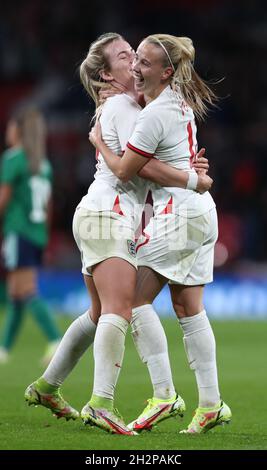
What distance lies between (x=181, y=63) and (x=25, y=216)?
4941 mm

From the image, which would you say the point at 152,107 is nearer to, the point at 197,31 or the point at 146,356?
the point at 146,356

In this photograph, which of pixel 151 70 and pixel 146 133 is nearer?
pixel 146 133

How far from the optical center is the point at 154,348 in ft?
18.0

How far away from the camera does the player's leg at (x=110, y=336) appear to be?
17.1 feet

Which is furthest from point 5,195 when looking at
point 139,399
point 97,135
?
point 97,135

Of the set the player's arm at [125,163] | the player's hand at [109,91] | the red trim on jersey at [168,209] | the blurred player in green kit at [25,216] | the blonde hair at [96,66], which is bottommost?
the blurred player in green kit at [25,216]

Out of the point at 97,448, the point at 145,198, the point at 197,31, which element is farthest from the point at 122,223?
the point at 197,31

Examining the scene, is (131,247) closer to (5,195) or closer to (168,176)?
(168,176)

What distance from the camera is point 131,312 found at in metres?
5.32

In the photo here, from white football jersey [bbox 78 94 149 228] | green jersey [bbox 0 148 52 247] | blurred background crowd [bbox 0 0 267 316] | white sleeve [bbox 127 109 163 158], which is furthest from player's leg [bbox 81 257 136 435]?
blurred background crowd [bbox 0 0 267 316]

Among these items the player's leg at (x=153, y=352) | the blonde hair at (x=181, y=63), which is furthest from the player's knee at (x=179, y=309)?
the blonde hair at (x=181, y=63)

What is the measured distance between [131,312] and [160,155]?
0.80 meters

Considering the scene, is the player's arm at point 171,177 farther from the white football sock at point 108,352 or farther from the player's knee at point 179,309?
the white football sock at point 108,352

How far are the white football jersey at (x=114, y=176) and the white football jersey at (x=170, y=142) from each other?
108mm
